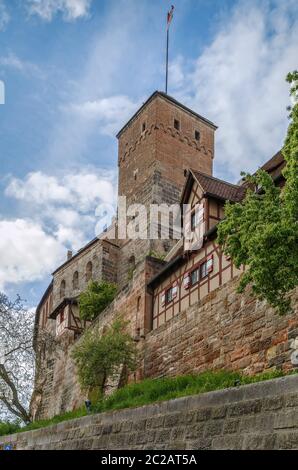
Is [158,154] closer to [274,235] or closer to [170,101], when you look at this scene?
[170,101]

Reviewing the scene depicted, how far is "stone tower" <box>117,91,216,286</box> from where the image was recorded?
1608 inches

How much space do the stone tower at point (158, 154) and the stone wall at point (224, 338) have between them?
1680cm

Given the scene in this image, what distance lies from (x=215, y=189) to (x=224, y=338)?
6.65m

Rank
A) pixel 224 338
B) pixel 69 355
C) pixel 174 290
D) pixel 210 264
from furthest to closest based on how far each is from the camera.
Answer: pixel 69 355 < pixel 174 290 < pixel 210 264 < pixel 224 338

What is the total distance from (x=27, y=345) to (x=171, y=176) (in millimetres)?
15468

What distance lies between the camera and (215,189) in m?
23.1

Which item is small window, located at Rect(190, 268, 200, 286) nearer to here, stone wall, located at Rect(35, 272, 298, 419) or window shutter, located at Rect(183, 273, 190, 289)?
window shutter, located at Rect(183, 273, 190, 289)

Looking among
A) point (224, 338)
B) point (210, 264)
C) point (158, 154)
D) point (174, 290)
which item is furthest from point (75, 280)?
point (224, 338)

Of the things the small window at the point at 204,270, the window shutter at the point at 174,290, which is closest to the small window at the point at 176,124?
the window shutter at the point at 174,290

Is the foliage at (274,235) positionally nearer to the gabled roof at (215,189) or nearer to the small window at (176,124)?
the gabled roof at (215,189)

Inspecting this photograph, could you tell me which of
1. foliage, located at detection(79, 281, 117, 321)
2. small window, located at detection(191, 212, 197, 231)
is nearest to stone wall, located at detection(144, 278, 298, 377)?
small window, located at detection(191, 212, 197, 231)

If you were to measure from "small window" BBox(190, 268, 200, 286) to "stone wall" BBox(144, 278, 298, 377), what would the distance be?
1.00 m

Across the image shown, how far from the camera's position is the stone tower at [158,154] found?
40844 mm

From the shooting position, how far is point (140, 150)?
143 ft
